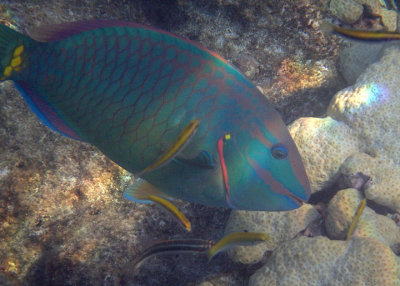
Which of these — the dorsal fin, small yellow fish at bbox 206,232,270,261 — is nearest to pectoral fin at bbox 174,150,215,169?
the dorsal fin

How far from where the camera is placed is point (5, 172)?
2512mm

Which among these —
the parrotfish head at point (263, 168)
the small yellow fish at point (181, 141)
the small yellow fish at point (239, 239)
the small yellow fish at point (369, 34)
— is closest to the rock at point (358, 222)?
the small yellow fish at point (239, 239)

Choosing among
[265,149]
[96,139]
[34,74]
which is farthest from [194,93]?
[34,74]

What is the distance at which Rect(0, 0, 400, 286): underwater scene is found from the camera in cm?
136

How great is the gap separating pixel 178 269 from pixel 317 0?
3.45 meters

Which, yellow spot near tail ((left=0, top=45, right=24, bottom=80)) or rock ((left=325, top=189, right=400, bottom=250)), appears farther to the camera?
rock ((left=325, top=189, right=400, bottom=250))

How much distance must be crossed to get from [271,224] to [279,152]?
175cm

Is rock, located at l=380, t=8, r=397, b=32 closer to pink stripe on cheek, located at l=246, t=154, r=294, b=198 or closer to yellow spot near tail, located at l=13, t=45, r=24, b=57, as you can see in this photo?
pink stripe on cheek, located at l=246, t=154, r=294, b=198

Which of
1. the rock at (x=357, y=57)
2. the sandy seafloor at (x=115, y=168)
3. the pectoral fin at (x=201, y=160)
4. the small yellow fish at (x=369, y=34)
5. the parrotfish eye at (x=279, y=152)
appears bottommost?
the sandy seafloor at (x=115, y=168)

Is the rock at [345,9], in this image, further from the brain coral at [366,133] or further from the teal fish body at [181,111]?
the teal fish body at [181,111]

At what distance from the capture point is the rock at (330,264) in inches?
90.1

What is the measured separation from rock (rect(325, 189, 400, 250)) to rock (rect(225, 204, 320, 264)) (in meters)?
0.22

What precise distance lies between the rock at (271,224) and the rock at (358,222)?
0.22 meters

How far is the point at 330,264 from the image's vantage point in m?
2.45
